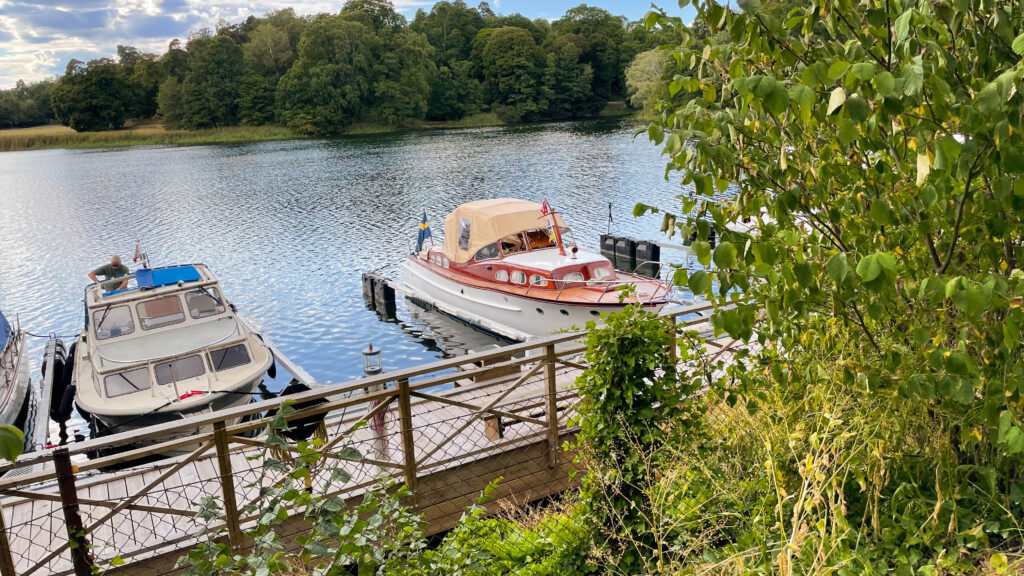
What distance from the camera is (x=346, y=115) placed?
8031cm

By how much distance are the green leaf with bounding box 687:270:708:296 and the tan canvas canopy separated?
14436 millimetres

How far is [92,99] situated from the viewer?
89.6m

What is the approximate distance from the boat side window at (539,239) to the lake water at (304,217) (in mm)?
2932

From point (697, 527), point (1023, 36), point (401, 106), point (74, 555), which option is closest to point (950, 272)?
point (1023, 36)

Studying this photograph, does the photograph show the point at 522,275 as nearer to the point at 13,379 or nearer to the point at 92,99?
the point at 13,379

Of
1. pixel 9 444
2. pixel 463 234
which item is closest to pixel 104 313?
pixel 463 234

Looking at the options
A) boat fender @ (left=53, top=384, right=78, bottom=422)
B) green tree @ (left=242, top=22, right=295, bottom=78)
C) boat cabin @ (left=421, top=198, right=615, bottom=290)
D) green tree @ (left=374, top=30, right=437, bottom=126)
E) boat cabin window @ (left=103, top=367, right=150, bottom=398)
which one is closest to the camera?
boat cabin window @ (left=103, top=367, right=150, bottom=398)

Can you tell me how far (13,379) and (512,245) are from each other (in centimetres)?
1075

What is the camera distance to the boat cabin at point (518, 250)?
1645 cm

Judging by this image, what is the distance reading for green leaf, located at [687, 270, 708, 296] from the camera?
9.03 ft

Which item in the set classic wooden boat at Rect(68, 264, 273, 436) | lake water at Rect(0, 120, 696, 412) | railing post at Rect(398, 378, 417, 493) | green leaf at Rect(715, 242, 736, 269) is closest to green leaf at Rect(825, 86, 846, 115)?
green leaf at Rect(715, 242, 736, 269)

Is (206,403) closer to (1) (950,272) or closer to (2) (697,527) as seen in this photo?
(2) (697,527)

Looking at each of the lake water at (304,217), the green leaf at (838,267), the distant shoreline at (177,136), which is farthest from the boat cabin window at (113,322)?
the distant shoreline at (177,136)

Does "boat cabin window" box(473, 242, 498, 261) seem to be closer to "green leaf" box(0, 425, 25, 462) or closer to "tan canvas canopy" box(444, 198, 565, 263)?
"tan canvas canopy" box(444, 198, 565, 263)
